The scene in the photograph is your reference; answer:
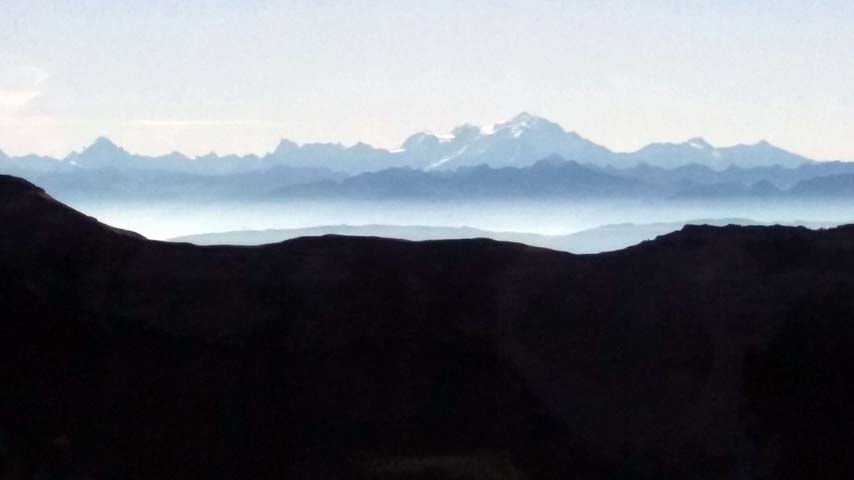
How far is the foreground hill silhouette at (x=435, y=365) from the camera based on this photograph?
8164 millimetres

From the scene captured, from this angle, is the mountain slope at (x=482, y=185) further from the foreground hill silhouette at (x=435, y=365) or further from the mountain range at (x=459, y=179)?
the foreground hill silhouette at (x=435, y=365)

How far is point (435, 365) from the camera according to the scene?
8.34 meters

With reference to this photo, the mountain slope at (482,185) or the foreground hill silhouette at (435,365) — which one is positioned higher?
the mountain slope at (482,185)

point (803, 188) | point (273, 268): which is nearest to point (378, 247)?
point (273, 268)

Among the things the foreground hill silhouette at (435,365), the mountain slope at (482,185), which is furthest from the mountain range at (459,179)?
the foreground hill silhouette at (435,365)

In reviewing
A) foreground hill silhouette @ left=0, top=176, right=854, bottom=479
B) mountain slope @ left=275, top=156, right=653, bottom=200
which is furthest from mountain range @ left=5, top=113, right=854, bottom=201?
foreground hill silhouette @ left=0, top=176, right=854, bottom=479

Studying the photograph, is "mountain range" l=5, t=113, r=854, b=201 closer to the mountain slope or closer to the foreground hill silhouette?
the mountain slope

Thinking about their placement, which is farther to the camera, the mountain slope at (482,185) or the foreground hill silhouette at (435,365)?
the mountain slope at (482,185)

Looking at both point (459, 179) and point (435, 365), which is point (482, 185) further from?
point (435, 365)

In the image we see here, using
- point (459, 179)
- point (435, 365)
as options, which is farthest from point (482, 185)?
point (435, 365)

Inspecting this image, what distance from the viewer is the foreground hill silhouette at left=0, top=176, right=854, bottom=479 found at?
26.8ft

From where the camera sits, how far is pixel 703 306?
27.7 feet

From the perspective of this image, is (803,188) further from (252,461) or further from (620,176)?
(252,461)

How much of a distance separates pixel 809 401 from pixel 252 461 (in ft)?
13.8
